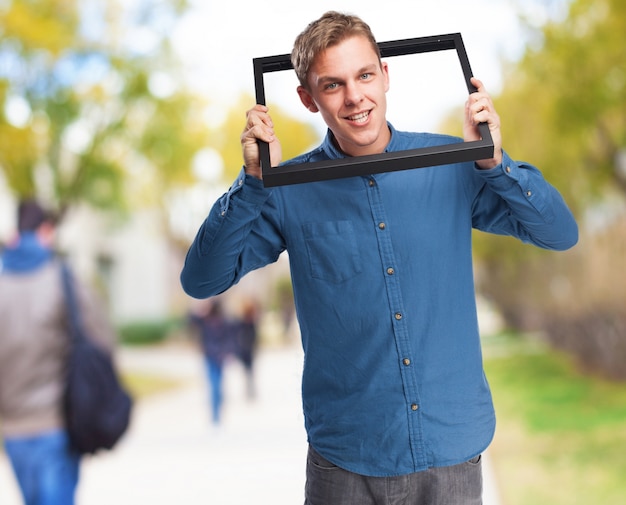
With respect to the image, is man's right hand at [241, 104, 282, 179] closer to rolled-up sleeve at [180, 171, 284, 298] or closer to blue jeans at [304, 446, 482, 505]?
rolled-up sleeve at [180, 171, 284, 298]

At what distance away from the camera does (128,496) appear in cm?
720

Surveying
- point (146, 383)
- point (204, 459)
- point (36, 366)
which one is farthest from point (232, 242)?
point (146, 383)

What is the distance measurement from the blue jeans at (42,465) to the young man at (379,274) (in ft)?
5.52

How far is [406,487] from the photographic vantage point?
2137mm

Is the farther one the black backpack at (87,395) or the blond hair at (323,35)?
the black backpack at (87,395)

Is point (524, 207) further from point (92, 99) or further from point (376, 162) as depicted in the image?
point (92, 99)

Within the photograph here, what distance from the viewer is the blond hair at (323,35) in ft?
6.95

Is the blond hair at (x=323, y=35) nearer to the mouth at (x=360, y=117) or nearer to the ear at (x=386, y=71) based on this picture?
the ear at (x=386, y=71)

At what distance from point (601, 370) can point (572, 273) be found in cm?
175

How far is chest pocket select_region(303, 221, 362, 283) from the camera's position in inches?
86.4

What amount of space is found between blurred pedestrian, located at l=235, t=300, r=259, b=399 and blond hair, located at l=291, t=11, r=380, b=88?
385 inches

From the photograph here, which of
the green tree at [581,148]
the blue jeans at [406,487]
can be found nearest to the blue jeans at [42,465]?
the blue jeans at [406,487]

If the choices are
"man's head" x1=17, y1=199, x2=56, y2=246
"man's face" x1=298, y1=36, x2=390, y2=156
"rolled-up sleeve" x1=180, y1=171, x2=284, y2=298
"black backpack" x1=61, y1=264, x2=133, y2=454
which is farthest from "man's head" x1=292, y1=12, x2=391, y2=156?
"man's head" x1=17, y1=199, x2=56, y2=246

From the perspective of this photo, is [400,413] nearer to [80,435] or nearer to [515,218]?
[515,218]
